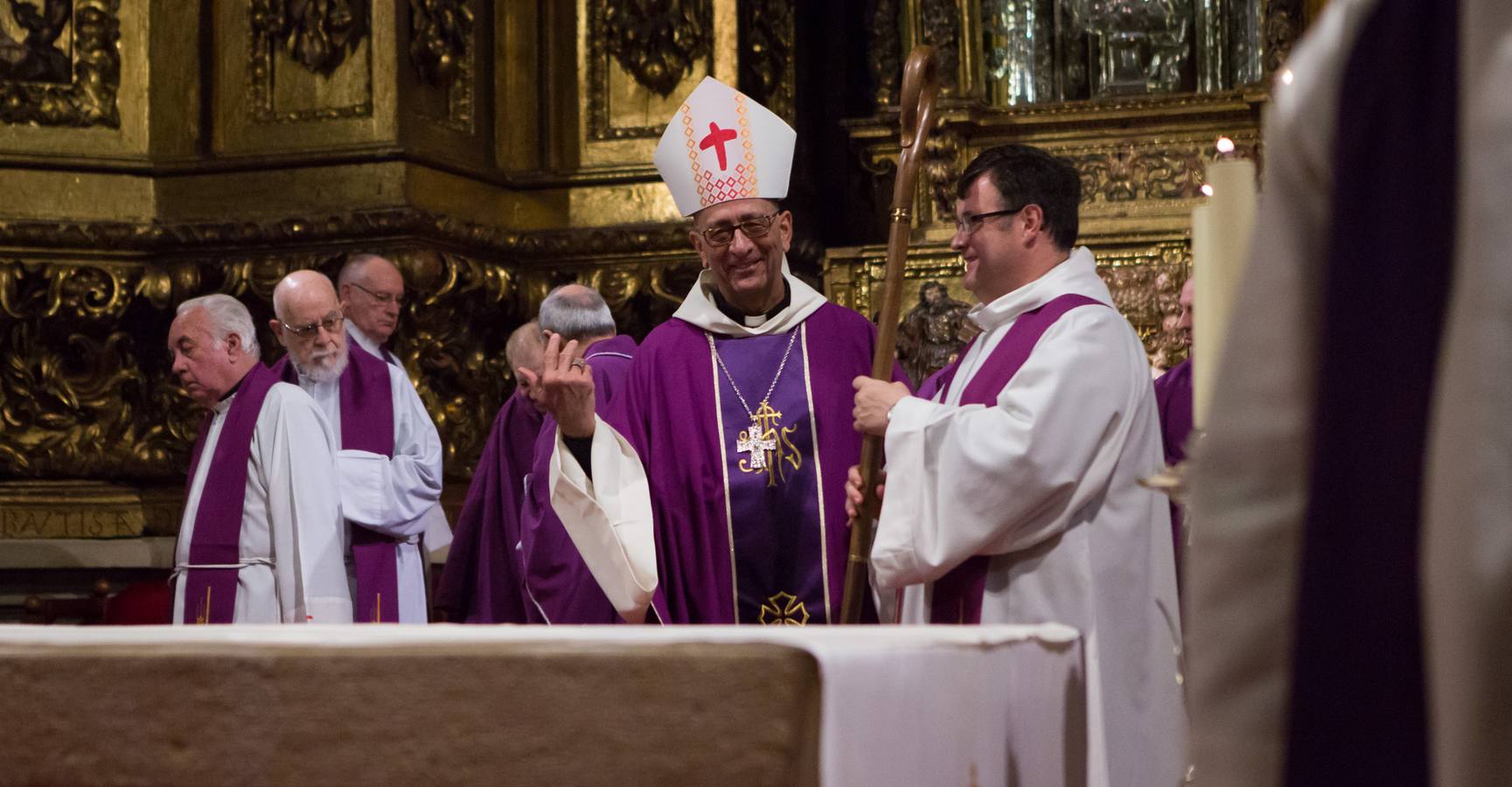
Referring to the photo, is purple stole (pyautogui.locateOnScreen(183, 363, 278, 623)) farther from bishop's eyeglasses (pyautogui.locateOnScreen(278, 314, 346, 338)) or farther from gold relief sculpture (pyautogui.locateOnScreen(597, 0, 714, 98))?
gold relief sculpture (pyautogui.locateOnScreen(597, 0, 714, 98))

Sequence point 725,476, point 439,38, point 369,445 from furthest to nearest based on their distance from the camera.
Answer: point 439,38 < point 369,445 < point 725,476

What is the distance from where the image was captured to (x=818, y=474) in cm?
409

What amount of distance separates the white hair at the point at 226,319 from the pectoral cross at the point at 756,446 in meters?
2.05

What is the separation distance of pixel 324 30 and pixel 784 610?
3408mm

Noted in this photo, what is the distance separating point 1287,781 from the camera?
2.79ft

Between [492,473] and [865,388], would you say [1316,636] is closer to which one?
[865,388]

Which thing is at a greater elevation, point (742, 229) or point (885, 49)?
point (885, 49)

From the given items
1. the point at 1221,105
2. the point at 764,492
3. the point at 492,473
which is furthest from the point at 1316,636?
the point at 1221,105

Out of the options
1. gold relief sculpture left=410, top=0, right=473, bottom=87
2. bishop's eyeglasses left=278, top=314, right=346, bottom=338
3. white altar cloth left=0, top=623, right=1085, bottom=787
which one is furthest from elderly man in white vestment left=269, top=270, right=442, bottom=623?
white altar cloth left=0, top=623, right=1085, bottom=787

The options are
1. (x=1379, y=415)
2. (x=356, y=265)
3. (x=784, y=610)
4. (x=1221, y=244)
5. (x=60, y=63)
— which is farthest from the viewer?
(x=60, y=63)

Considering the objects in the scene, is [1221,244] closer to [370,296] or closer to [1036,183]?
[1036,183]

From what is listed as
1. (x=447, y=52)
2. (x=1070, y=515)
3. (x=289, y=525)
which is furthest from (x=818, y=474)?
(x=447, y=52)

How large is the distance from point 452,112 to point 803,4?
4.76 feet

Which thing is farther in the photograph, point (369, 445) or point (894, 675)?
point (369, 445)
